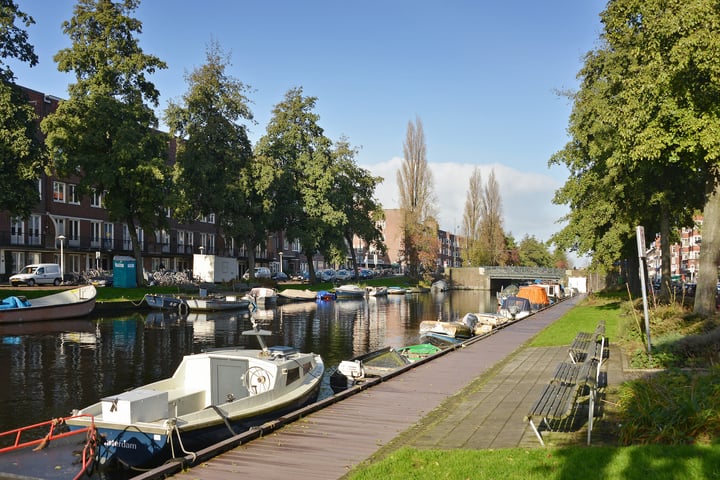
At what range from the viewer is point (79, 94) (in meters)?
50.0

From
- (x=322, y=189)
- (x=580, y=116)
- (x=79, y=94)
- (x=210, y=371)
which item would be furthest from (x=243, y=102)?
(x=210, y=371)

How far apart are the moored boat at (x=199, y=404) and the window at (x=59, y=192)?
53.0 meters

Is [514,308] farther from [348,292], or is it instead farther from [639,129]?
[348,292]

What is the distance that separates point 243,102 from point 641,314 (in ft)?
167

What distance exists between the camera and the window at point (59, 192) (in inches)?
2463

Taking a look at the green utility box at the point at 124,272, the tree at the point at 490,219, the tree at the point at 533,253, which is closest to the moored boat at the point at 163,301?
the green utility box at the point at 124,272

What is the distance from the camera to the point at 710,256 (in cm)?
2212

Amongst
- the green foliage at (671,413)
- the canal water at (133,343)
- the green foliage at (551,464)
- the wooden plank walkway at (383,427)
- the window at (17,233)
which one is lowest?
the canal water at (133,343)

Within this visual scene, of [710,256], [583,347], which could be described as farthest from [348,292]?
[583,347]

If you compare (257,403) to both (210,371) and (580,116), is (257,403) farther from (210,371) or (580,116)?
(580,116)

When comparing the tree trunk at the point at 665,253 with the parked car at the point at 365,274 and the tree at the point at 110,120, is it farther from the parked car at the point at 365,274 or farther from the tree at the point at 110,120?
the parked car at the point at 365,274

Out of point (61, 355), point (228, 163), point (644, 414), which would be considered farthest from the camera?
point (228, 163)

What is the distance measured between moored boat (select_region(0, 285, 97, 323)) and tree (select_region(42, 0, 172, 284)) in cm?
1055

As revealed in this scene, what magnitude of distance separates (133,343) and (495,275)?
8402 cm
